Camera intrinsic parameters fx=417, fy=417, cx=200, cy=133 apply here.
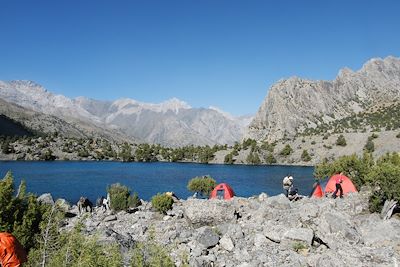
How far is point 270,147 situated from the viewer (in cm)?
15800

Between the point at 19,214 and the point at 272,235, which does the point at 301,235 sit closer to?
the point at 272,235

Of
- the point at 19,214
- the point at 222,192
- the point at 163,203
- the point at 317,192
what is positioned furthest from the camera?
the point at 222,192

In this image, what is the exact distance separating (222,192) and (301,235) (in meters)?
20.3

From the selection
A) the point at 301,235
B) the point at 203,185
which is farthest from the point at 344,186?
the point at 301,235

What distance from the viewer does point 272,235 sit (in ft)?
67.3

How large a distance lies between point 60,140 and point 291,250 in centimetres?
18028

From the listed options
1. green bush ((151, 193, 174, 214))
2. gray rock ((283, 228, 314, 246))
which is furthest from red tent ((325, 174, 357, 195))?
gray rock ((283, 228, 314, 246))

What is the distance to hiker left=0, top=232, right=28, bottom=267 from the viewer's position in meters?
11.9

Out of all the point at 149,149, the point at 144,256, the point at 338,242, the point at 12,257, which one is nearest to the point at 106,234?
the point at 12,257

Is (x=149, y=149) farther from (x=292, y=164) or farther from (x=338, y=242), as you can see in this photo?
(x=338, y=242)

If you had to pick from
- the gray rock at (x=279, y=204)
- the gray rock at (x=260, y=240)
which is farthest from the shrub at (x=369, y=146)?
the gray rock at (x=260, y=240)

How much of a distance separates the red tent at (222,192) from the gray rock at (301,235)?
17.2m

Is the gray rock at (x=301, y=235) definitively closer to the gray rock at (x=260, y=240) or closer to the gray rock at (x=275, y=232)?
the gray rock at (x=275, y=232)

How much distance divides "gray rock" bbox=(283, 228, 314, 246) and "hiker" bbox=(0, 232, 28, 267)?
12.0 metres
